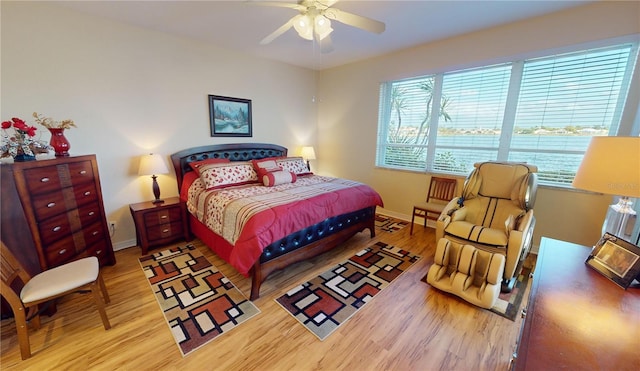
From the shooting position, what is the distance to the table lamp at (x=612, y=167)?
115cm

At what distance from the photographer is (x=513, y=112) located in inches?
116

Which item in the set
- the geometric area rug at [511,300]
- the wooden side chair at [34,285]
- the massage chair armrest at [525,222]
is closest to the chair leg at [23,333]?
the wooden side chair at [34,285]

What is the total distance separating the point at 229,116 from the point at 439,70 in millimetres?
3137

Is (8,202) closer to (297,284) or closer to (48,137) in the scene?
(48,137)

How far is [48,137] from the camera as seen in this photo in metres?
2.50

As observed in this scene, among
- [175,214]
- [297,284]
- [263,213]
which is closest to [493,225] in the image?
[297,284]

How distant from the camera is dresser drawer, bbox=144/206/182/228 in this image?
2840 mm

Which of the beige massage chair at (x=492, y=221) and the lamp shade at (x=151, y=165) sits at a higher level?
the lamp shade at (x=151, y=165)

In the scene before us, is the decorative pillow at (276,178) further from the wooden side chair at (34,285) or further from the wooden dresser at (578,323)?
the wooden dresser at (578,323)

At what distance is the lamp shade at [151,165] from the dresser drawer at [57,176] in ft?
1.68

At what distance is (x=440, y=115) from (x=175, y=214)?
387 cm

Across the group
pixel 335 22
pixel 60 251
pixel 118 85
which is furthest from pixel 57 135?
pixel 335 22

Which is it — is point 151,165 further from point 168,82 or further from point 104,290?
point 104,290

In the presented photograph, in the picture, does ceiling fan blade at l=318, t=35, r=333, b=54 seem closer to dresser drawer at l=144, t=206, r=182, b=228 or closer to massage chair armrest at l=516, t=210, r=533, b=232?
massage chair armrest at l=516, t=210, r=533, b=232
